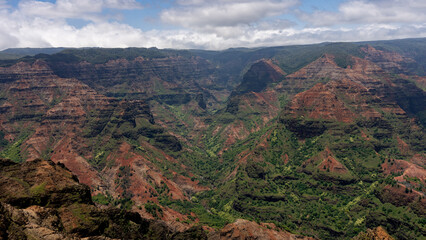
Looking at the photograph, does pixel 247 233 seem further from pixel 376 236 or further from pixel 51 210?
pixel 51 210

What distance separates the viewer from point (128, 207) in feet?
498

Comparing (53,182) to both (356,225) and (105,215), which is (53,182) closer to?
(105,215)

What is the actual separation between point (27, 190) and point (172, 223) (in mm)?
70646

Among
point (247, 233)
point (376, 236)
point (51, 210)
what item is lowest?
point (247, 233)

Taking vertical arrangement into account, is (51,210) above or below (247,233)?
above

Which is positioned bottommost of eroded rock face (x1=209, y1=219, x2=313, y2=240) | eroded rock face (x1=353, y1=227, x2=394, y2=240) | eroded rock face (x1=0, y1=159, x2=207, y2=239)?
eroded rock face (x1=209, y1=219, x2=313, y2=240)

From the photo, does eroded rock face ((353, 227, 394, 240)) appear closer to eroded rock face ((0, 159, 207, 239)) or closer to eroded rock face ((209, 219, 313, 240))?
eroded rock face ((209, 219, 313, 240))

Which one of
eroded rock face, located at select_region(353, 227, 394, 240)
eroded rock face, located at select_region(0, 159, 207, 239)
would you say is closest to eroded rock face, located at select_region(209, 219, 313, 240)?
eroded rock face, located at select_region(0, 159, 207, 239)

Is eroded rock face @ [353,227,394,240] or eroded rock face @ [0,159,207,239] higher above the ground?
eroded rock face @ [0,159,207,239]

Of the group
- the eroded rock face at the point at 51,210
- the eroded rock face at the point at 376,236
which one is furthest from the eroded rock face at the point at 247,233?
the eroded rock face at the point at 376,236

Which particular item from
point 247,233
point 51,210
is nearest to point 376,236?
Answer: point 247,233

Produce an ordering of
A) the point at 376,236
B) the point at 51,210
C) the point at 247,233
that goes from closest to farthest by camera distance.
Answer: the point at 51,210, the point at 376,236, the point at 247,233

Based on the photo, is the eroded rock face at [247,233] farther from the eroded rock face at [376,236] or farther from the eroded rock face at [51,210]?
the eroded rock face at [376,236]

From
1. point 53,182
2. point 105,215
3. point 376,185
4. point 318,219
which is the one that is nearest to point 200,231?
point 105,215
